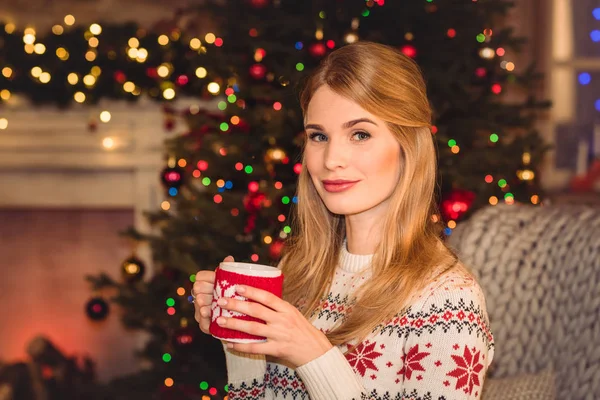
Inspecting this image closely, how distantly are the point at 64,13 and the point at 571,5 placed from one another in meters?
2.50

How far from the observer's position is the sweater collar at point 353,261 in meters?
1.56

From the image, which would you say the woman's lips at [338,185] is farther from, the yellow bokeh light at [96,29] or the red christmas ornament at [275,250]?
the yellow bokeh light at [96,29]

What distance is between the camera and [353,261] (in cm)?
158

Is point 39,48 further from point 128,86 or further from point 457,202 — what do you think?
point 457,202

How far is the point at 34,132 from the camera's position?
3605mm

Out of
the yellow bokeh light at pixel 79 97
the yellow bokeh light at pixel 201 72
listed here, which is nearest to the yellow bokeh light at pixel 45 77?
the yellow bokeh light at pixel 79 97

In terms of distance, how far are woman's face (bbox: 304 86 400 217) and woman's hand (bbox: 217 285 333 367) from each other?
0.31 meters

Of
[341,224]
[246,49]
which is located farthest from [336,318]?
[246,49]

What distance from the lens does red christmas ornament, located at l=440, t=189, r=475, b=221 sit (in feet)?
8.70

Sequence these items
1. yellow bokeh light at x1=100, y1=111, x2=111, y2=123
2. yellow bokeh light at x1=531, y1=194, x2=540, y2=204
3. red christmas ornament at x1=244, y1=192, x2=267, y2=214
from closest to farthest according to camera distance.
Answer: red christmas ornament at x1=244, y1=192, x2=267, y2=214, yellow bokeh light at x1=531, y1=194, x2=540, y2=204, yellow bokeh light at x1=100, y1=111, x2=111, y2=123

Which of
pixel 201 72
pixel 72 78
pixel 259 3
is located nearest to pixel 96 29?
pixel 72 78

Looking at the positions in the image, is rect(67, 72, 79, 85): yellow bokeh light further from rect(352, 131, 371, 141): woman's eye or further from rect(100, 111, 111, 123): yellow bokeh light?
rect(352, 131, 371, 141): woman's eye

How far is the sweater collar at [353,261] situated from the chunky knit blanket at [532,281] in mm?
451

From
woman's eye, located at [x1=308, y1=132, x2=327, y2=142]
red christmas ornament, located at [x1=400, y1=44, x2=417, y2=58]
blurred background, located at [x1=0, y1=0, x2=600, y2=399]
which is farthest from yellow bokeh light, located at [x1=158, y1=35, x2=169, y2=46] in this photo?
woman's eye, located at [x1=308, y1=132, x2=327, y2=142]
